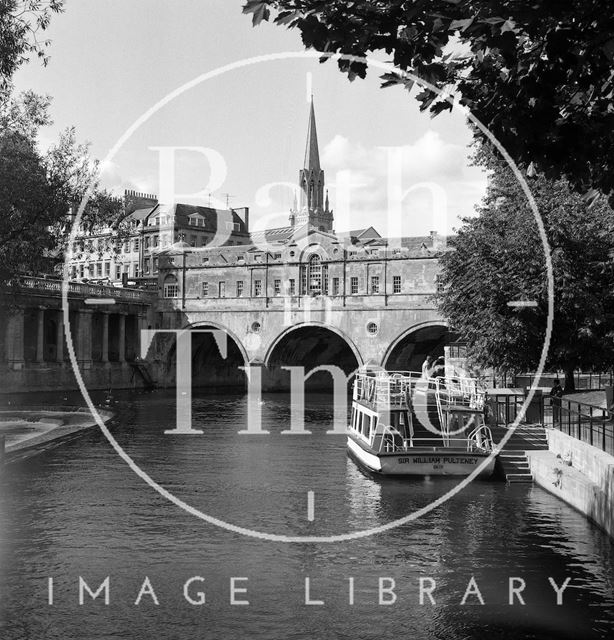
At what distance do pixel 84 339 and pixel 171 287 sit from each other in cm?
1392

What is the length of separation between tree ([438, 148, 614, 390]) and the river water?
403 inches

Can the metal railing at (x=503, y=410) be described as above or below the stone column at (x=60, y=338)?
below

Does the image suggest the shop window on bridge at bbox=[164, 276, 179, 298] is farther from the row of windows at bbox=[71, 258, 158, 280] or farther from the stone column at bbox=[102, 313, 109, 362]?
the row of windows at bbox=[71, 258, 158, 280]

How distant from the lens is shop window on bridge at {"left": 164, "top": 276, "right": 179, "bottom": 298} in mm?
91438

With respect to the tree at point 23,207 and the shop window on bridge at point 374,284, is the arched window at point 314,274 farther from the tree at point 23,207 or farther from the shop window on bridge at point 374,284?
the tree at point 23,207

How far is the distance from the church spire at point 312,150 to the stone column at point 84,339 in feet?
200

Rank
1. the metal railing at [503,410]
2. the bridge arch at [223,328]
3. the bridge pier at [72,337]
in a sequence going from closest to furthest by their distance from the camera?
the metal railing at [503,410] < the bridge pier at [72,337] < the bridge arch at [223,328]

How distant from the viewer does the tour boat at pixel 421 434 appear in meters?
29.2

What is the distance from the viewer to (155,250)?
117438 mm

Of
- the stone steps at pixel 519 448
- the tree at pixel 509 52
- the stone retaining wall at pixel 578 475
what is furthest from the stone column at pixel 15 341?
the tree at pixel 509 52

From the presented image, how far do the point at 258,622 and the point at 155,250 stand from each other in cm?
10505

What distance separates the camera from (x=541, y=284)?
37.8m

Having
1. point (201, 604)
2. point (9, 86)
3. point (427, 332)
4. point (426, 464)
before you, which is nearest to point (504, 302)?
point (426, 464)

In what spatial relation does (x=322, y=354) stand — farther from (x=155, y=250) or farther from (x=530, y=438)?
(x=530, y=438)
